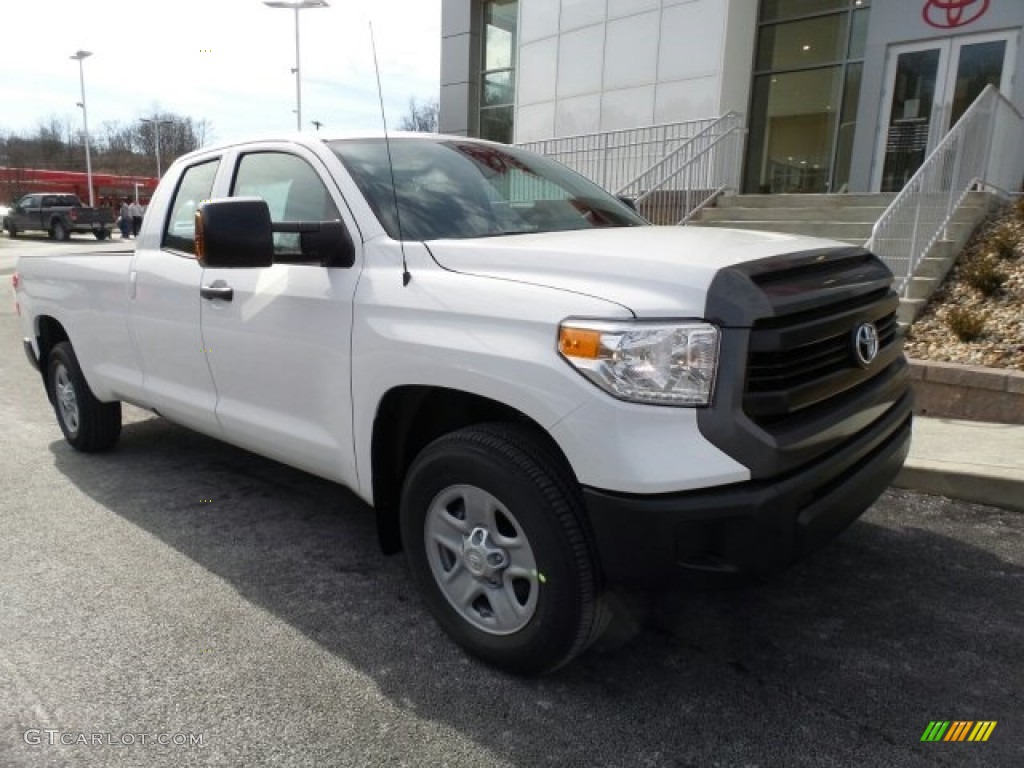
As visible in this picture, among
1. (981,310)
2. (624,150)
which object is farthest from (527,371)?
(624,150)

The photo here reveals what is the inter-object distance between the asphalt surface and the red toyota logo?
33.4ft

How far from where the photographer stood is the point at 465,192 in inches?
130

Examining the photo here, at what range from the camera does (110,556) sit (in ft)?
11.8

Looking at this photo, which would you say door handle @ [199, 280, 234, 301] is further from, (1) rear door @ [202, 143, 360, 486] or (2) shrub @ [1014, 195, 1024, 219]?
(2) shrub @ [1014, 195, 1024, 219]

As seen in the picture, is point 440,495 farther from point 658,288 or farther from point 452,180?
point 452,180

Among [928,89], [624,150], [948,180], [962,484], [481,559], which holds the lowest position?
[962,484]

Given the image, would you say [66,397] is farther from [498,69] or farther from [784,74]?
[498,69]

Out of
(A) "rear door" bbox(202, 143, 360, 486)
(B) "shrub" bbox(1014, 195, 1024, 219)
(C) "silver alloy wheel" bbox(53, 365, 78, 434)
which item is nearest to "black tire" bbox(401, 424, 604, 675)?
(A) "rear door" bbox(202, 143, 360, 486)

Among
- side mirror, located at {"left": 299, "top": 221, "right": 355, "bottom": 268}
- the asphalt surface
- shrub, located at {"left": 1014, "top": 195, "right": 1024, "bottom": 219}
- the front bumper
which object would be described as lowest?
the asphalt surface

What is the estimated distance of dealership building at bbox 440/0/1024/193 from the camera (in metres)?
11.6

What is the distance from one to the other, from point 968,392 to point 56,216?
35566 millimetres

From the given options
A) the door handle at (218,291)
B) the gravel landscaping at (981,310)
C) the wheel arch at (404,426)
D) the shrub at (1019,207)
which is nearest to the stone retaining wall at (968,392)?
the gravel landscaping at (981,310)

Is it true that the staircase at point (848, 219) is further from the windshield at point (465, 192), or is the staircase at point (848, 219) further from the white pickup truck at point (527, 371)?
the white pickup truck at point (527, 371)

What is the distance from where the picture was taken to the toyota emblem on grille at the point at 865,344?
262 centimetres
